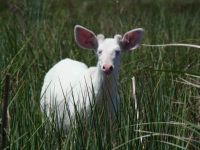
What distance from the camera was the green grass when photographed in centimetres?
405

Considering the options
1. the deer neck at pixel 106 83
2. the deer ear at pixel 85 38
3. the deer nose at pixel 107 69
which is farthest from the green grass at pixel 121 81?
the deer ear at pixel 85 38

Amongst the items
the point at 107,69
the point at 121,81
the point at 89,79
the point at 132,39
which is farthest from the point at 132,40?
the point at 107,69

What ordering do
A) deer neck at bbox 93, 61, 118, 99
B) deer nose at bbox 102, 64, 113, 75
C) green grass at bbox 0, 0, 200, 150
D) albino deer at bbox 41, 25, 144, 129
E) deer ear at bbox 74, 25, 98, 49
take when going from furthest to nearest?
deer ear at bbox 74, 25, 98, 49
deer neck at bbox 93, 61, 118, 99
albino deer at bbox 41, 25, 144, 129
deer nose at bbox 102, 64, 113, 75
green grass at bbox 0, 0, 200, 150

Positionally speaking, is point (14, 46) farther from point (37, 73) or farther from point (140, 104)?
point (140, 104)

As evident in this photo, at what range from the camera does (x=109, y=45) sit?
5602 mm

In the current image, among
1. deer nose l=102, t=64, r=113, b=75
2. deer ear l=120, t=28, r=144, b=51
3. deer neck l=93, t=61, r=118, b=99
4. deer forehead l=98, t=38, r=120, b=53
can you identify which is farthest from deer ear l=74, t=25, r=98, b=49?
deer nose l=102, t=64, r=113, b=75

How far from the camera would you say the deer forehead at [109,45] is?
18.1ft

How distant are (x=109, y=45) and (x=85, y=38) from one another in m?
0.33

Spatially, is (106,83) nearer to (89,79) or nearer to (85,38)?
(89,79)

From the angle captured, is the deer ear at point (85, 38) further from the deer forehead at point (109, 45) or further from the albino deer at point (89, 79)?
the deer forehead at point (109, 45)

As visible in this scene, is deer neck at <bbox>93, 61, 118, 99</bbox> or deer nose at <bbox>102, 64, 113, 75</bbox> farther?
deer neck at <bbox>93, 61, 118, 99</bbox>

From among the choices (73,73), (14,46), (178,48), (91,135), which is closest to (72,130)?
(91,135)

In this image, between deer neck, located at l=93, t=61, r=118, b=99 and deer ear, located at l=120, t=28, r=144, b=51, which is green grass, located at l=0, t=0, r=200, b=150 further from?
deer ear, located at l=120, t=28, r=144, b=51

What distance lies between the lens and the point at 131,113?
14.7 ft
